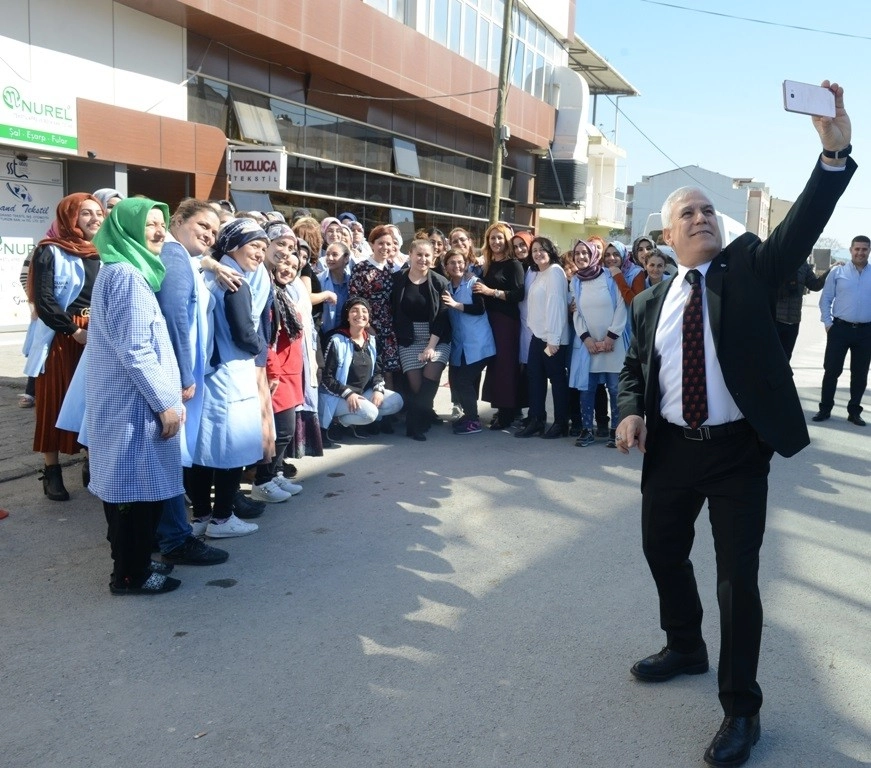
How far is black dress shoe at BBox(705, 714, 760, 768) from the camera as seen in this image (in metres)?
2.86

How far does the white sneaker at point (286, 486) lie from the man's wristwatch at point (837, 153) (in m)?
4.22

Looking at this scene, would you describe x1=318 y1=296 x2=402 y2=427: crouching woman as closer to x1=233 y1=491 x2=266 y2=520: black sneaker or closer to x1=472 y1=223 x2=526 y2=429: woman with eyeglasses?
x1=472 y1=223 x2=526 y2=429: woman with eyeglasses

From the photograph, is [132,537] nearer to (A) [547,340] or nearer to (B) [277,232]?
(B) [277,232]

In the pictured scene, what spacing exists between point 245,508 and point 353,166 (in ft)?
53.3

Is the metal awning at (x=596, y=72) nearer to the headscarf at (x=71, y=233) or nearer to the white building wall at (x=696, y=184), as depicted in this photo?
the headscarf at (x=71, y=233)

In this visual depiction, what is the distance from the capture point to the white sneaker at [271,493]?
19.1ft

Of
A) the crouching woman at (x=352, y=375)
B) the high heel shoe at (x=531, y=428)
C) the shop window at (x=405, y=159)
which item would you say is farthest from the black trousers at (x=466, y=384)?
the shop window at (x=405, y=159)

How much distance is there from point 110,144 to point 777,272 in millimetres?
12876

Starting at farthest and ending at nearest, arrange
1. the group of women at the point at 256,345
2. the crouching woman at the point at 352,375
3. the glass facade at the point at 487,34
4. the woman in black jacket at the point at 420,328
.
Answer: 1. the glass facade at the point at 487,34
2. the woman in black jacket at the point at 420,328
3. the crouching woman at the point at 352,375
4. the group of women at the point at 256,345

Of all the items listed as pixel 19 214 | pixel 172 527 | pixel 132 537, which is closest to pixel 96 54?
pixel 19 214

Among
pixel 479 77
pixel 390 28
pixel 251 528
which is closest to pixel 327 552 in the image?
pixel 251 528

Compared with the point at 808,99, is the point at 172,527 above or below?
below

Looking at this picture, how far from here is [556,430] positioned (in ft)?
26.8

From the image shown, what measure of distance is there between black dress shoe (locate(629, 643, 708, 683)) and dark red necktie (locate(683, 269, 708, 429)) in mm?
1023
